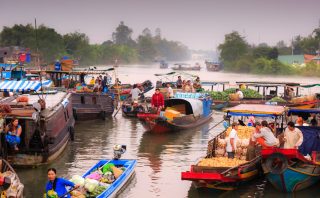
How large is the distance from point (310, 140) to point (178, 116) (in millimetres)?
9381

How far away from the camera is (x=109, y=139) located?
77.9 ft

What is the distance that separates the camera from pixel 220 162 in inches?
595

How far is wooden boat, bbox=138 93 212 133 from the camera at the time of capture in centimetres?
2375

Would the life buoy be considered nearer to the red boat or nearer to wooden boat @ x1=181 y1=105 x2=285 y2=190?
wooden boat @ x1=181 y1=105 x2=285 y2=190

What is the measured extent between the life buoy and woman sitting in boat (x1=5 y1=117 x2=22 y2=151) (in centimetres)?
768

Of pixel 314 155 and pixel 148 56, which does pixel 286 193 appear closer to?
pixel 314 155

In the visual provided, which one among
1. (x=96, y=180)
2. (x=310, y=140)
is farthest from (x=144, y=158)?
(x=310, y=140)

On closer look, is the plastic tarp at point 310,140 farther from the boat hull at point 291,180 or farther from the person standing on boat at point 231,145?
the person standing on boat at point 231,145

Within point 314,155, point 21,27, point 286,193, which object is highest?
point 21,27

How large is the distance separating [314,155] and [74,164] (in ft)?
26.9

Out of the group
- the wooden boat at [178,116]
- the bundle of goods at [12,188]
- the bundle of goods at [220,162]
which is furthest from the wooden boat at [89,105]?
the bundle of goods at [12,188]

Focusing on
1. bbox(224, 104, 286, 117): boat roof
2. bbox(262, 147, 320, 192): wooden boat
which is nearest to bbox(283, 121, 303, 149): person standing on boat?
bbox(262, 147, 320, 192): wooden boat

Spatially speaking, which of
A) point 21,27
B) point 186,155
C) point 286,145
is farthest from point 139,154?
point 21,27

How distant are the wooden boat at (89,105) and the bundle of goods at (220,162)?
13634 mm
